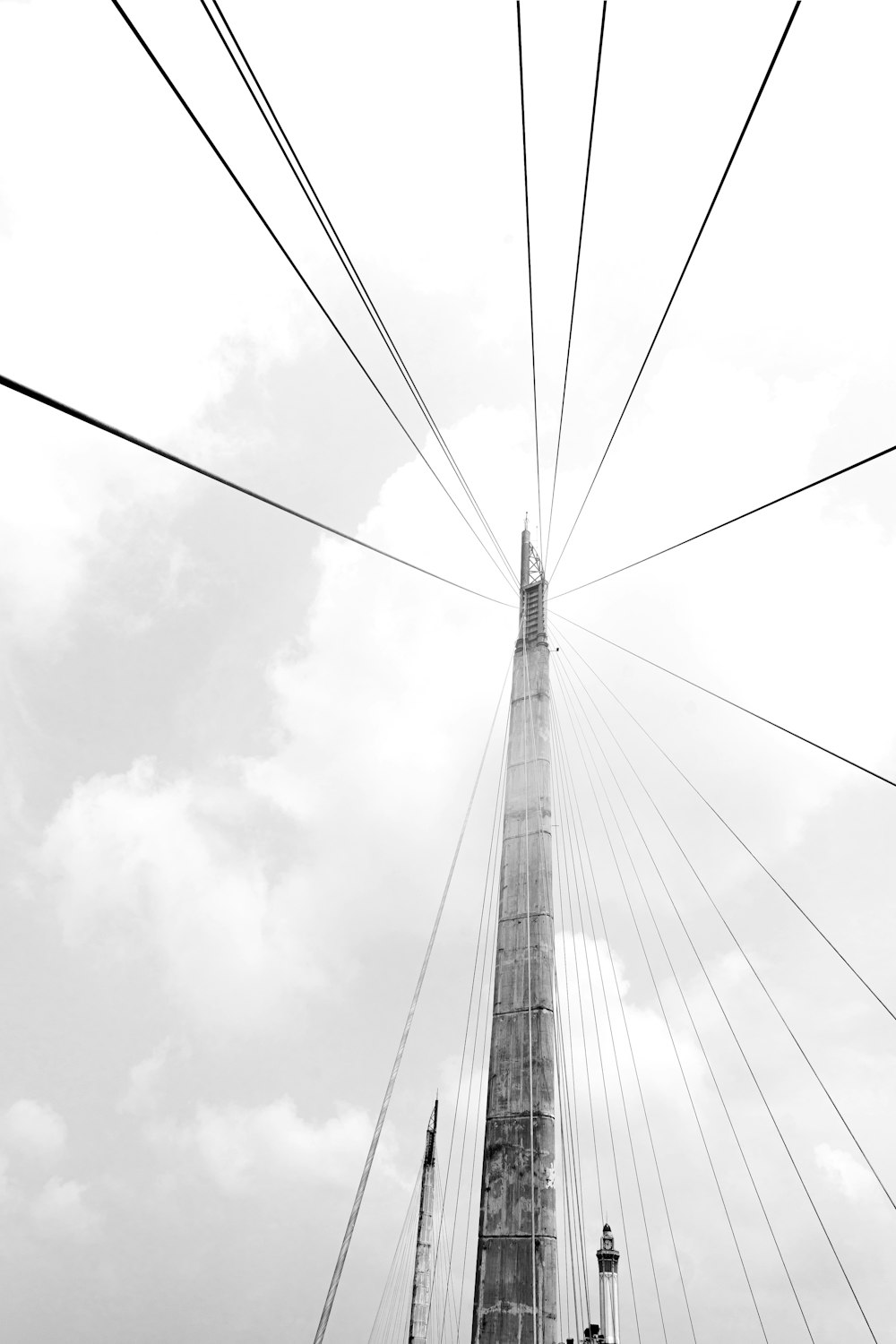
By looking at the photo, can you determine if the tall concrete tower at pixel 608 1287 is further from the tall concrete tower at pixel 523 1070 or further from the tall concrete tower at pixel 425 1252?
the tall concrete tower at pixel 523 1070

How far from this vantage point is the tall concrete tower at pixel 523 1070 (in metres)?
8.62

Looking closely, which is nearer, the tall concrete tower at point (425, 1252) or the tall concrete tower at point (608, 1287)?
the tall concrete tower at point (425, 1252)

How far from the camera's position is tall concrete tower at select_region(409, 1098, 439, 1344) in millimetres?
27797

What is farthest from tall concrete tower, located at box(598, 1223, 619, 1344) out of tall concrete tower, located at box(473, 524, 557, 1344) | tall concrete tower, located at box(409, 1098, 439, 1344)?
tall concrete tower, located at box(473, 524, 557, 1344)

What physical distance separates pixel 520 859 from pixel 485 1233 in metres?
4.65

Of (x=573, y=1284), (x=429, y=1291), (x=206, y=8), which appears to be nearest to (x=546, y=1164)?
(x=573, y=1284)

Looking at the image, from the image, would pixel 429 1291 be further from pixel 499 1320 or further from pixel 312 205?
pixel 312 205

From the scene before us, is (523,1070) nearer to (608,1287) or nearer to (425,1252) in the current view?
(425,1252)

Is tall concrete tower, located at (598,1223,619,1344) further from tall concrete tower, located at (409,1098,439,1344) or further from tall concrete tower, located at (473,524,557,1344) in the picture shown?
tall concrete tower, located at (473,524,557,1344)

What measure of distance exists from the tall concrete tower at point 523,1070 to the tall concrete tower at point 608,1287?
116 ft

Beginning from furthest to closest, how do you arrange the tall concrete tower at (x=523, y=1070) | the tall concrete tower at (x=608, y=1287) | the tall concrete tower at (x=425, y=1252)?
the tall concrete tower at (x=608, y=1287) < the tall concrete tower at (x=425, y=1252) < the tall concrete tower at (x=523, y=1070)

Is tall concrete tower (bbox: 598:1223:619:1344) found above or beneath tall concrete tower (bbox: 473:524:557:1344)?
above

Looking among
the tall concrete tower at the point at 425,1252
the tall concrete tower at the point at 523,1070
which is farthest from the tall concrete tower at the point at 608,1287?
the tall concrete tower at the point at 523,1070

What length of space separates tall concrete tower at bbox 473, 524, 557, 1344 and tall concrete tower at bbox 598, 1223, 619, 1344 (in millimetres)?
35445
